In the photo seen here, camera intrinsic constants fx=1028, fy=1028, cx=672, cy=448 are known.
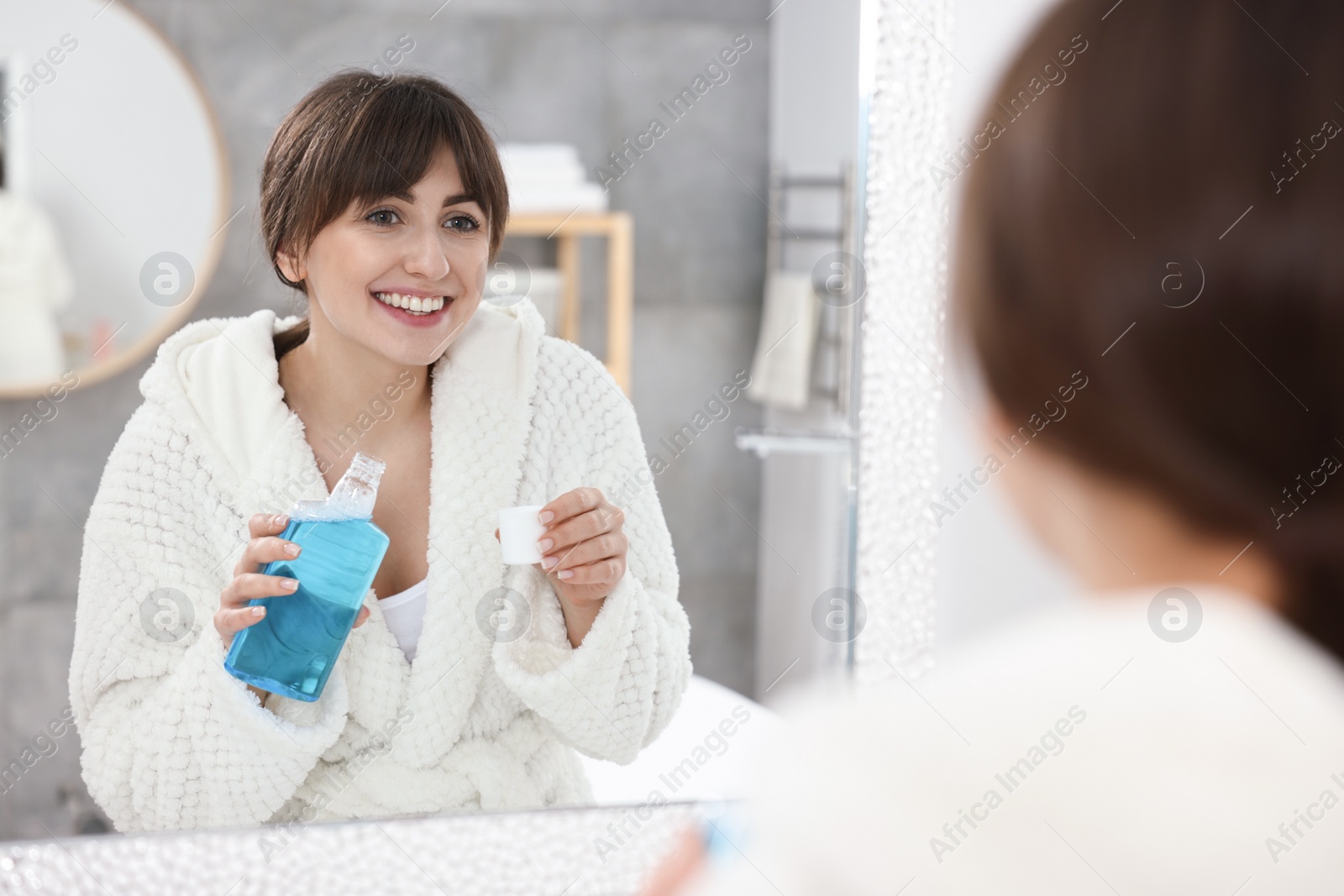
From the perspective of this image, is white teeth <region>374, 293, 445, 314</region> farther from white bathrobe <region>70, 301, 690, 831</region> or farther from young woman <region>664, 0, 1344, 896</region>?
young woman <region>664, 0, 1344, 896</region>

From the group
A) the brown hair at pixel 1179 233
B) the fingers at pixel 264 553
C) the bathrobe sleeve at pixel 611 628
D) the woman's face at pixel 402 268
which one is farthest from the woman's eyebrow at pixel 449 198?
the brown hair at pixel 1179 233

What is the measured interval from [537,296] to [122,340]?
247 millimetres

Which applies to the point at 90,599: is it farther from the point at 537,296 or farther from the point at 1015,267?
the point at 1015,267

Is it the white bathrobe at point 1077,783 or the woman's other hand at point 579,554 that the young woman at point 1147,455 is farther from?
the woman's other hand at point 579,554

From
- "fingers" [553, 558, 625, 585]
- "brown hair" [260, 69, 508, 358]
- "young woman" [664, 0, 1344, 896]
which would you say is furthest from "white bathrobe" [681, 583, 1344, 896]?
"brown hair" [260, 69, 508, 358]

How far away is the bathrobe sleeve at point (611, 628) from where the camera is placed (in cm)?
64

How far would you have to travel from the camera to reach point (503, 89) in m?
0.63

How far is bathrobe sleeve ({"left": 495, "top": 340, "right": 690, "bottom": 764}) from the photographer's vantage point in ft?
2.09

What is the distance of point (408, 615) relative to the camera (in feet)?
2.04

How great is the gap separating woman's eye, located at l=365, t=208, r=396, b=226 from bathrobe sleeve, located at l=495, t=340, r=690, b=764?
130mm

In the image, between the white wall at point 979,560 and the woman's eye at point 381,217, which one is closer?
the woman's eye at point 381,217

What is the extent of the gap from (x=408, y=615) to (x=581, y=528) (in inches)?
4.6

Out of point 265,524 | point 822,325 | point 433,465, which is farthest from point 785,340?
point 265,524

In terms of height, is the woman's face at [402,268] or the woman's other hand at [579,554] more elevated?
the woman's face at [402,268]
